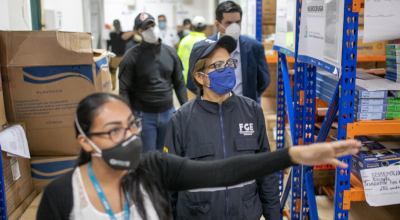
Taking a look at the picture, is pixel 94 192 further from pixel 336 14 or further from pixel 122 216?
pixel 336 14

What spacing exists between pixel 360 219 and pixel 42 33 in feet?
8.57

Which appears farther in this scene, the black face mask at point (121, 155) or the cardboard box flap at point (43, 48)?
the cardboard box flap at point (43, 48)

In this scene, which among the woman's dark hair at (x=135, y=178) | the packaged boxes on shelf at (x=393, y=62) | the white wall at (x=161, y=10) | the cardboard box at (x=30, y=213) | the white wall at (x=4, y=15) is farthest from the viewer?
the white wall at (x=161, y=10)

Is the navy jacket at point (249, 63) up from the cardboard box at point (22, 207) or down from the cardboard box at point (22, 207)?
up

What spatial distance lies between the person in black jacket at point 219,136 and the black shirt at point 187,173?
18.4 inches

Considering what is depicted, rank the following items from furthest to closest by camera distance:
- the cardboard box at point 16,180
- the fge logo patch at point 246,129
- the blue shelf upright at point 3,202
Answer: the cardboard box at point 16,180
the blue shelf upright at point 3,202
the fge logo patch at point 246,129

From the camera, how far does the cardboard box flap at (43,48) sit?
3.04m

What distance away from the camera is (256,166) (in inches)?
57.4

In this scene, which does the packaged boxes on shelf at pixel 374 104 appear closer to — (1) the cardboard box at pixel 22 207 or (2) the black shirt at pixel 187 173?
(2) the black shirt at pixel 187 173

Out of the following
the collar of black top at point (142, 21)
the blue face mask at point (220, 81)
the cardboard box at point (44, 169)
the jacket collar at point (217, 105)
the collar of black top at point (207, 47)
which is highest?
the collar of black top at point (142, 21)

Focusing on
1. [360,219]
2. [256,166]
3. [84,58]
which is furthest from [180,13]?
[256,166]

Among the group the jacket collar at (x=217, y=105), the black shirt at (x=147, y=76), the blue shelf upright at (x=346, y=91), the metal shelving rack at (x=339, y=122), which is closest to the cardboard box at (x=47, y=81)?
the black shirt at (x=147, y=76)

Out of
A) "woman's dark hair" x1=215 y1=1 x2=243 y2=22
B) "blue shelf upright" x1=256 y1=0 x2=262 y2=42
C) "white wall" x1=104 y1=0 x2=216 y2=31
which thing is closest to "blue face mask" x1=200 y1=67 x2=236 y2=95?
"woman's dark hair" x1=215 y1=1 x2=243 y2=22

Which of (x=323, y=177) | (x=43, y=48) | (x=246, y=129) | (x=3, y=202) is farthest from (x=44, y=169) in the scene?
(x=323, y=177)
